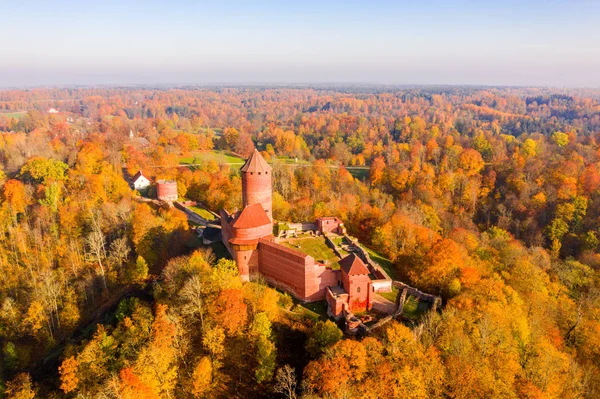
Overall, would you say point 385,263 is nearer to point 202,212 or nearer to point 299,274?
point 299,274

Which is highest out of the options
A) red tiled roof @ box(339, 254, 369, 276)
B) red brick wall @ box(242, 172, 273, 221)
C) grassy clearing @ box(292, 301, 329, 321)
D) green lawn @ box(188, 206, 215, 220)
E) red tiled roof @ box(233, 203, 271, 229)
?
red brick wall @ box(242, 172, 273, 221)

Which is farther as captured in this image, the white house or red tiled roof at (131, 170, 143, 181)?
red tiled roof at (131, 170, 143, 181)

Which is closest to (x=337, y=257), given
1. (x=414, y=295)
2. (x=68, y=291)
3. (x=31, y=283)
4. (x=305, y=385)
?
(x=414, y=295)

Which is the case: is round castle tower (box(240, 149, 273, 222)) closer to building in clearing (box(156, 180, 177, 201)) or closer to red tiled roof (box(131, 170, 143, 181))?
building in clearing (box(156, 180, 177, 201))

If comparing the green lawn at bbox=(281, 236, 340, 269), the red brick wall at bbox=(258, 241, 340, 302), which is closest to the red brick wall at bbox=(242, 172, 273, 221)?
the green lawn at bbox=(281, 236, 340, 269)

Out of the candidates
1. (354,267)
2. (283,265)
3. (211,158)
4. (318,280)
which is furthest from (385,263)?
(211,158)

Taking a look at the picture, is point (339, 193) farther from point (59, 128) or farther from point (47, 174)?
point (59, 128)

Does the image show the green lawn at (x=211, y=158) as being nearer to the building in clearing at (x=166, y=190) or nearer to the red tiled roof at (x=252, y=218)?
the building in clearing at (x=166, y=190)
